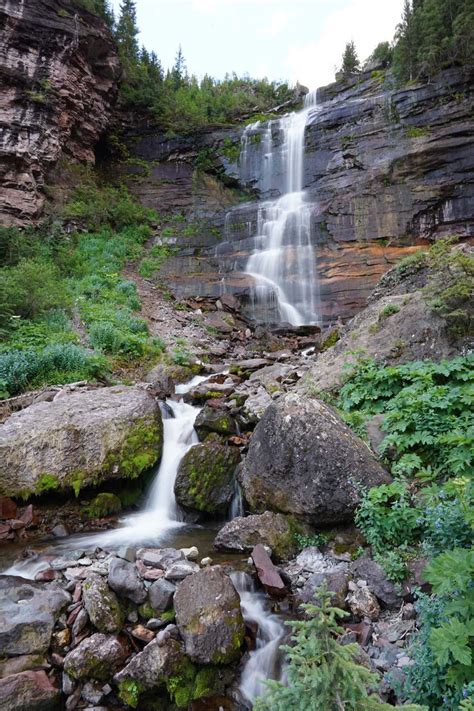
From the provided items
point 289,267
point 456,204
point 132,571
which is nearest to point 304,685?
point 132,571

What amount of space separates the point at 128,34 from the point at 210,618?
35346 millimetres

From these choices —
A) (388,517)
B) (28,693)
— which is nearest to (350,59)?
(388,517)

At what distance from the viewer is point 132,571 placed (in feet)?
13.0

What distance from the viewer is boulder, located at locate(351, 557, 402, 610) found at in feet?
11.9

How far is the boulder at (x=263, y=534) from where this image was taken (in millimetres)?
4680

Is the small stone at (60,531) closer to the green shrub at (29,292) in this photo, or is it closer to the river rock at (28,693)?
the river rock at (28,693)

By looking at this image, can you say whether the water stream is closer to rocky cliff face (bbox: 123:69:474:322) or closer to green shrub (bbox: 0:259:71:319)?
green shrub (bbox: 0:259:71:319)

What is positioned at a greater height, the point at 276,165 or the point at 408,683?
the point at 276,165

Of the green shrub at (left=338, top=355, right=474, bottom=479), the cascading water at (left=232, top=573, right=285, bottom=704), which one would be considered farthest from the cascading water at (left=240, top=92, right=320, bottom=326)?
the cascading water at (left=232, top=573, right=285, bottom=704)

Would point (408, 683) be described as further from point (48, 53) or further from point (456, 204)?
point (48, 53)

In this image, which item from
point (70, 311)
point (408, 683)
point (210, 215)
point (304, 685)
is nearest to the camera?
point (304, 685)

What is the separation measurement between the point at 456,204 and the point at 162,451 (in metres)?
14.6

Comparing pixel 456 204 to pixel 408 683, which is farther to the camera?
pixel 456 204

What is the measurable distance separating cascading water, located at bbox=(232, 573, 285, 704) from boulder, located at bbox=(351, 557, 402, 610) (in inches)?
36.1
